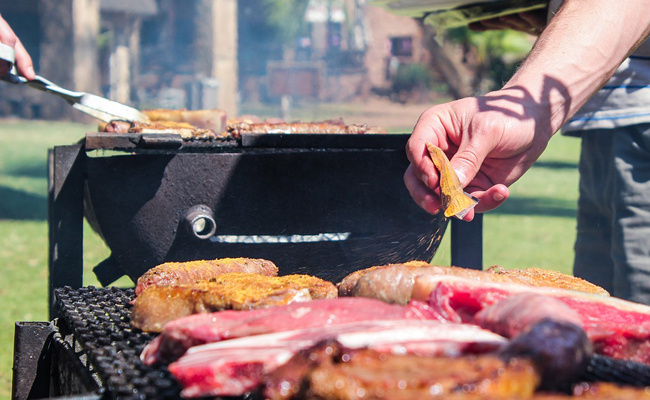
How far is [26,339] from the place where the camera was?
2.35m

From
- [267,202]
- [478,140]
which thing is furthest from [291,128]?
[478,140]

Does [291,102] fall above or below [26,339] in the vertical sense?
above

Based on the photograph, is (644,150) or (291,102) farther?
(291,102)

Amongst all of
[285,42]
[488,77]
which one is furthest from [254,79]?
[488,77]

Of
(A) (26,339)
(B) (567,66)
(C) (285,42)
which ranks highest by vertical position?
(C) (285,42)

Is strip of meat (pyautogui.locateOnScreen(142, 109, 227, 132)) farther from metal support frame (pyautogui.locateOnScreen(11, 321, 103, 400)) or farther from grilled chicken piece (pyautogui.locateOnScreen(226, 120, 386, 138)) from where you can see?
metal support frame (pyautogui.locateOnScreen(11, 321, 103, 400))

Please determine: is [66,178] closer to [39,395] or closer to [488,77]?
[39,395]

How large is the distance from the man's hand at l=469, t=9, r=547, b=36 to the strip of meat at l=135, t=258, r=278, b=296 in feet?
8.27

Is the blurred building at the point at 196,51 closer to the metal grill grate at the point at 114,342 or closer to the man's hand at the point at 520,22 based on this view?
the man's hand at the point at 520,22

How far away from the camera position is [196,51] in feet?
125

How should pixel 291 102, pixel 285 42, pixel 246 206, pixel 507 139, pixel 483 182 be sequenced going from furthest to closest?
pixel 285 42, pixel 291 102, pixel 246 206, pixel 483 182, pixel 507 139

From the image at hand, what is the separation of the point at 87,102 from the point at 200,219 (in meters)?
1.19

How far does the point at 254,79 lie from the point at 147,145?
38104 millimetres

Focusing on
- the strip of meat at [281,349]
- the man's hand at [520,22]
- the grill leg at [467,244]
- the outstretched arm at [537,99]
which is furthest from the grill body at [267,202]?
the strip of meat at [281,349]
